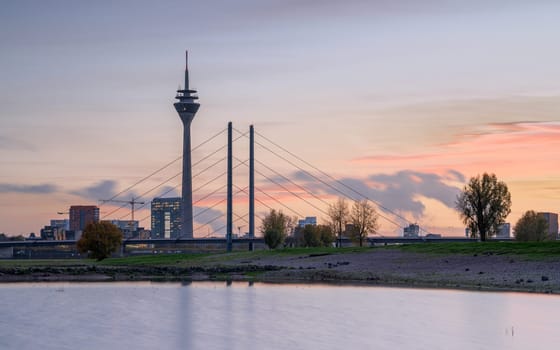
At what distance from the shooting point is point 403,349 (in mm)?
29000

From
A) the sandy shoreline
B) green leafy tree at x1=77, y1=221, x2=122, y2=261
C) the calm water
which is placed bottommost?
the calm water

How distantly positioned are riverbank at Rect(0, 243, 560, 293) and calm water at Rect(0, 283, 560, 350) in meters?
A: 6.67

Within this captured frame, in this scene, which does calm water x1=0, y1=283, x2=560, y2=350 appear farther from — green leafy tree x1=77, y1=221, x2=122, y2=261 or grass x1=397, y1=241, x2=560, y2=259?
green leafy tree x1=77, y1=221, x2=122, y2=261

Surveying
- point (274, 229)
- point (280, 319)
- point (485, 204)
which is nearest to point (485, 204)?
point (485, 204)

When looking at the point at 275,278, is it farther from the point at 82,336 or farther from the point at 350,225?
the point at 350,225

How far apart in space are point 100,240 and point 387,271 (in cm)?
5865

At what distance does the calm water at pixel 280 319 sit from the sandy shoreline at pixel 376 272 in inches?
249

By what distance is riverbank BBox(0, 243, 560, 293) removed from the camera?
2270 inches

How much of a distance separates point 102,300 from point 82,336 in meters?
15.9

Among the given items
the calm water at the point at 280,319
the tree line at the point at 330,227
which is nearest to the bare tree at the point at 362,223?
the tree line at the point at 330,227

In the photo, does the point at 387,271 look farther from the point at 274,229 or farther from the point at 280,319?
the point at 274,229

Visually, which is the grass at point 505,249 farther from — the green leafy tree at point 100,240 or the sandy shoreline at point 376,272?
the green leafy tree at point 100,240

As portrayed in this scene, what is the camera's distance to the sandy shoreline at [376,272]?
57.2 m

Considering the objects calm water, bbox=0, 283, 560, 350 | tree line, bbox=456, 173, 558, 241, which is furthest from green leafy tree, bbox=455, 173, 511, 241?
calm water, bbox=0, 283, 560, 350
